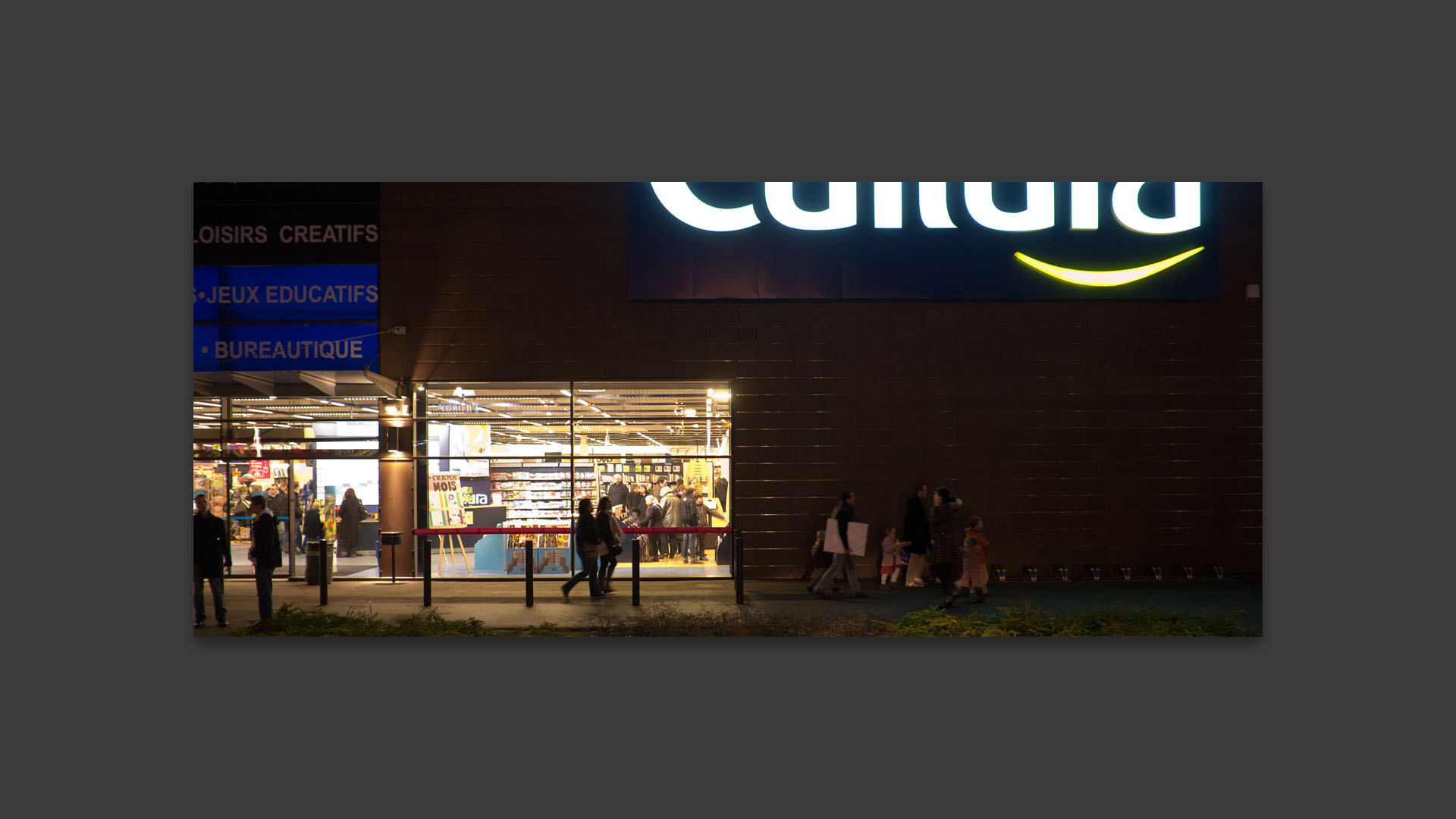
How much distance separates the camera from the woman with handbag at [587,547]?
13.7 m

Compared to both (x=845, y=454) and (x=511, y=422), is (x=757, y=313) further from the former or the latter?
(x=511, y=422)

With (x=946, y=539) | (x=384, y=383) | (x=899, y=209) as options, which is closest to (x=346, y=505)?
(x=384, y=383)

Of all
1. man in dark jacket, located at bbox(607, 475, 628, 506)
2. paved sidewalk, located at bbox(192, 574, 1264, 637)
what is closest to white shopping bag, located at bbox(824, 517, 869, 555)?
paved sidewalk, located at bbox(192, 574, 1264, 637)

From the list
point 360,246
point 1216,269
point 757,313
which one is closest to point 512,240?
point 360,246

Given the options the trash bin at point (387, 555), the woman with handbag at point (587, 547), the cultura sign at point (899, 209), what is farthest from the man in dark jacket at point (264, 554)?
the cultura sign at point (899, 209)

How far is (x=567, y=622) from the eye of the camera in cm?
1177

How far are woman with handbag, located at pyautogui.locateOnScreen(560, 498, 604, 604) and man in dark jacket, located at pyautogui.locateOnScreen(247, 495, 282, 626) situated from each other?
3.74 m

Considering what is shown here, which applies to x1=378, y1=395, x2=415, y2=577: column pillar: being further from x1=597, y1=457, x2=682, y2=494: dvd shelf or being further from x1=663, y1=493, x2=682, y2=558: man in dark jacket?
x1=663, y1=493, x2=682, y2=558: man in dark jacket

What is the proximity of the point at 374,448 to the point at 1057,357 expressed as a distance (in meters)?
11.0

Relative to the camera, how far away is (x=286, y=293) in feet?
51.2

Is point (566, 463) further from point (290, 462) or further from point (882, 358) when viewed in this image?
point (882, 358)

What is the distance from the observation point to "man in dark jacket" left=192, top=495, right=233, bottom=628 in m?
12.0

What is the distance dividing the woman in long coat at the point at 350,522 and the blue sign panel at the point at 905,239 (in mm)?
5677

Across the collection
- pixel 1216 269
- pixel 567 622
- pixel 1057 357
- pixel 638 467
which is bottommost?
pixel 567 622
